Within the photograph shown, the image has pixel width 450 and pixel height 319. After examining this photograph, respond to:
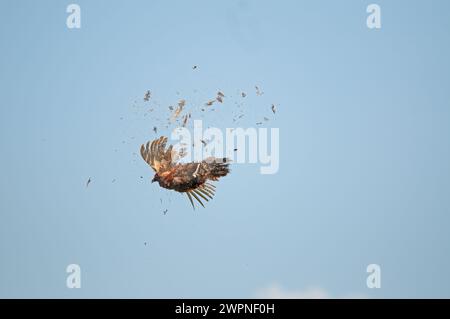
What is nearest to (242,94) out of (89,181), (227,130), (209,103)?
(209,103)

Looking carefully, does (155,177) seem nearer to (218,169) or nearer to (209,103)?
(218,169)

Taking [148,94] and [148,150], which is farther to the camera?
[148,150]

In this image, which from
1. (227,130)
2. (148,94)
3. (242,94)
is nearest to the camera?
(242,94)
